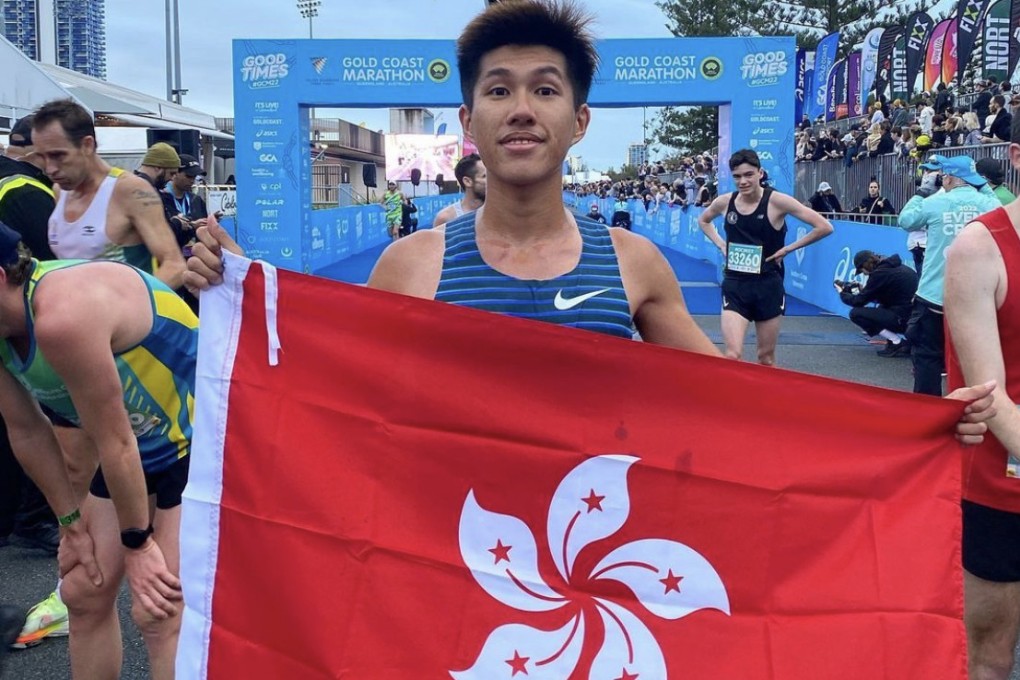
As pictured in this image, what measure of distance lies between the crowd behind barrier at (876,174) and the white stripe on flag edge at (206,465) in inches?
542

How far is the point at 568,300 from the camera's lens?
2186 millimetres

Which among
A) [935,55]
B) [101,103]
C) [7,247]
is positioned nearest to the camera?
[7,247]

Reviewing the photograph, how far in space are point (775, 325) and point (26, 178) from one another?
5.06 m

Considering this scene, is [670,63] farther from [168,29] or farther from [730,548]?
[168,29]

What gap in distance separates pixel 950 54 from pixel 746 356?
16838 mm

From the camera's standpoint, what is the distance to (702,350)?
2.41 meters

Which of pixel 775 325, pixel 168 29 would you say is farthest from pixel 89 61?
pixel 775 325

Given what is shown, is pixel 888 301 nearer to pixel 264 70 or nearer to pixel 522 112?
pixel 522 112

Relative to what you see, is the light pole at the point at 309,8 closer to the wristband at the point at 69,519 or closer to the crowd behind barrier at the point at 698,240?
the crowd behind barrier at the point at 698,240

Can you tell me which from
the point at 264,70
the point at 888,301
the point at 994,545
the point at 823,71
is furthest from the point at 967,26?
the point at 994,545

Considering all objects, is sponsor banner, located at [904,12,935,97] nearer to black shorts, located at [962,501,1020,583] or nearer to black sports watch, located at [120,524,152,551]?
black shorts, located at [962,501,1020,583]

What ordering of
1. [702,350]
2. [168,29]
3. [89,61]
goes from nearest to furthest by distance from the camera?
[702,350] → [168,29] → [89,61]

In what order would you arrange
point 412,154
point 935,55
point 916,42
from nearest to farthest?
point 935,55
point 916,42
point 412,154

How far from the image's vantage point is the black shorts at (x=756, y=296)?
7711 millimetres
